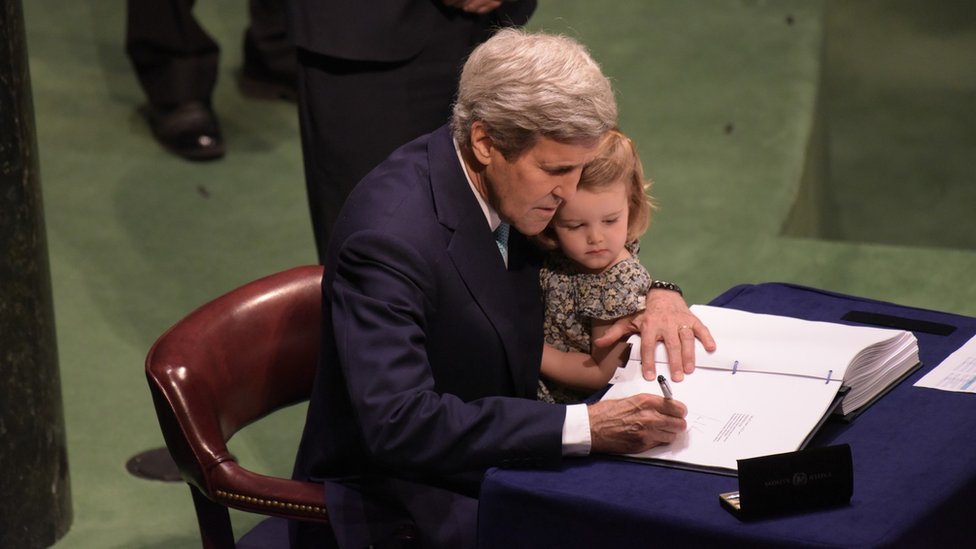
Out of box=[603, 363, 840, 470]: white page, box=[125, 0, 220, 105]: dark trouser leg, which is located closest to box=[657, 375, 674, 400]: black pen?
box=[603, 363, 840, 470]: white page

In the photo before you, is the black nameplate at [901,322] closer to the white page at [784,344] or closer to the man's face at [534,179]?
the white page at [784,344]

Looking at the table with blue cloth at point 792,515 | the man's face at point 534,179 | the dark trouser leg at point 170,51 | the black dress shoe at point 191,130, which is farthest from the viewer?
the black dress shoe at point 191,130

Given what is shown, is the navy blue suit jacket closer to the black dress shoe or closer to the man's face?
the man's face

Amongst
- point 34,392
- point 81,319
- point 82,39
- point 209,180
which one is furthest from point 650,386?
point 82,39

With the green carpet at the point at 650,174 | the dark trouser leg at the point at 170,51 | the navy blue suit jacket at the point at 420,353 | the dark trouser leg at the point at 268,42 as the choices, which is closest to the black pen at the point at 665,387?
the navy blue suit jacket at the point at 420,353

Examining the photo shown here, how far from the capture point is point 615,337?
2691mm

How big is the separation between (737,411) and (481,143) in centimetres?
61

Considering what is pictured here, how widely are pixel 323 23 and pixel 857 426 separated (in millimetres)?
1755

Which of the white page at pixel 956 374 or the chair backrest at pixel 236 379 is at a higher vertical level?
the white page at pixel 956 374

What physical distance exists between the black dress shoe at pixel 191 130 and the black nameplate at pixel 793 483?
4.25 m

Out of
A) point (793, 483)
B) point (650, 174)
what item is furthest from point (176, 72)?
point (793, 483)

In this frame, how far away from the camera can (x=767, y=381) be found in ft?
7.92

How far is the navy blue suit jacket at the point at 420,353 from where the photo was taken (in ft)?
7.41

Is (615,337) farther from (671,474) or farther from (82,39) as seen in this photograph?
(82,39)
